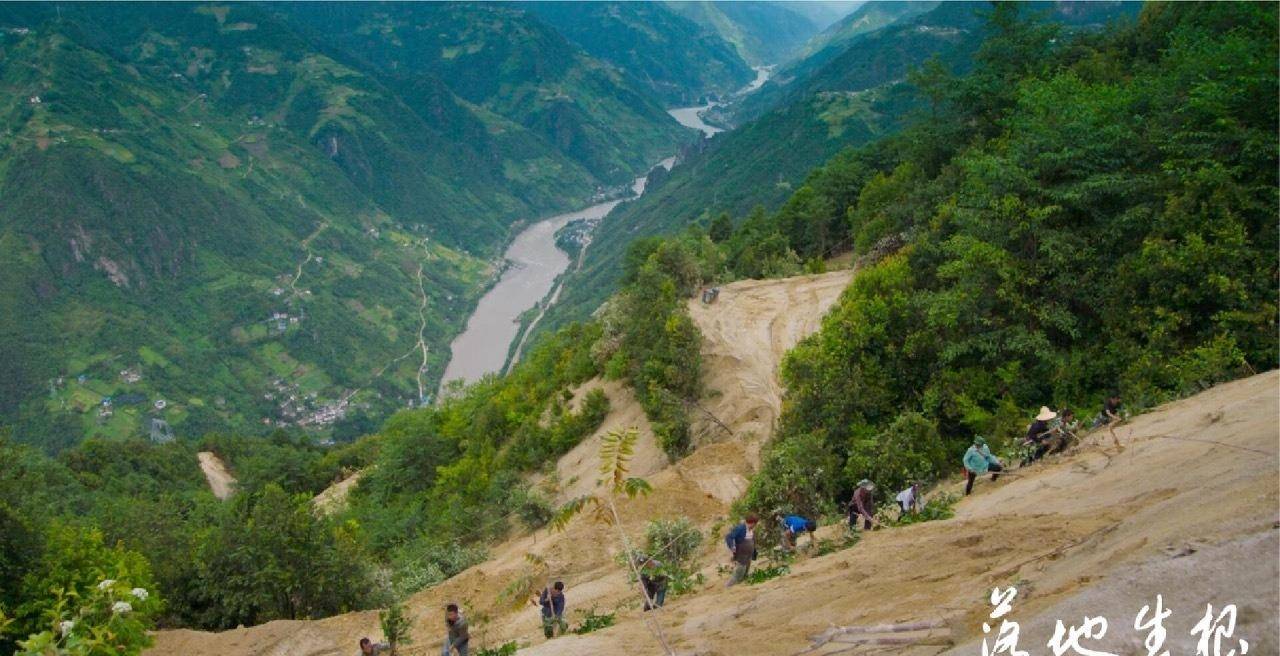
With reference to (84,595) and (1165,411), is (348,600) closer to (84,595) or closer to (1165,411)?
(84,595)

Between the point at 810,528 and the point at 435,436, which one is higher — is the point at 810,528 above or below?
below

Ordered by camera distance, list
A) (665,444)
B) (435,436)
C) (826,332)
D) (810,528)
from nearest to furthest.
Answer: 1. (810,528)
2. (826,332)
3. (665,444)
4. (435,436)

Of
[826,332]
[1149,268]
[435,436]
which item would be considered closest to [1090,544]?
[1149,268]

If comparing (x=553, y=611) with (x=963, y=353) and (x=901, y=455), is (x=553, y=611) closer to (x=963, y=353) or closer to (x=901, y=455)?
(x=901, y=455)

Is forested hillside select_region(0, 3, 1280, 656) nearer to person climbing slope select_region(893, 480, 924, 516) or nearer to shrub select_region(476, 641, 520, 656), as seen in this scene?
person climbing slope select_region(893, 480, 924, 516)

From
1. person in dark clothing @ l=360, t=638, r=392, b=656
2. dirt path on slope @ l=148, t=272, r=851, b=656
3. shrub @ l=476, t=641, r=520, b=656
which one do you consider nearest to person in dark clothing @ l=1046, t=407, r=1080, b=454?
dirt path on slope @ l=148, t=272, r=851, b=656
